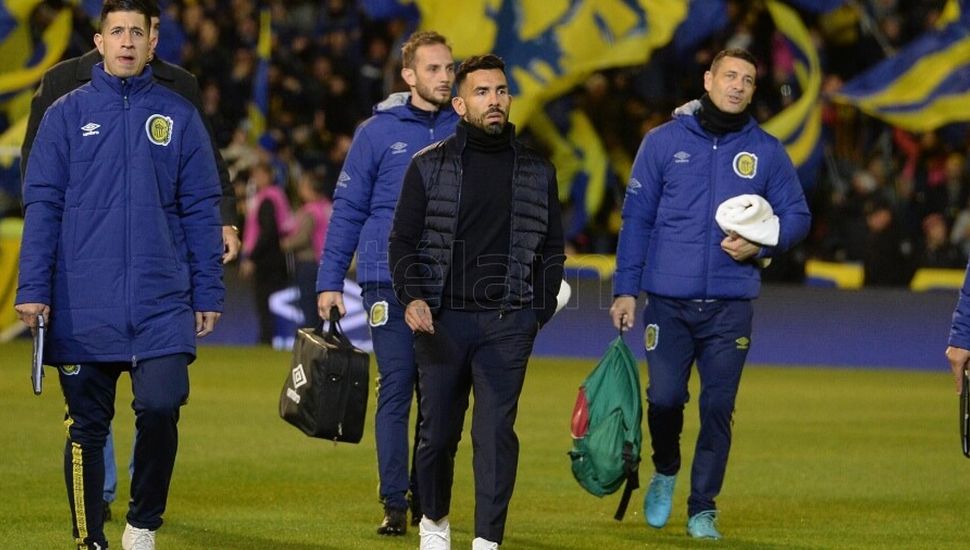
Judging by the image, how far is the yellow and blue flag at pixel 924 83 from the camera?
22.8 metres

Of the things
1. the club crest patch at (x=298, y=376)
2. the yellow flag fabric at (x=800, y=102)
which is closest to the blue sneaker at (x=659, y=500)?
the club crest patch at (x=298, y=376)

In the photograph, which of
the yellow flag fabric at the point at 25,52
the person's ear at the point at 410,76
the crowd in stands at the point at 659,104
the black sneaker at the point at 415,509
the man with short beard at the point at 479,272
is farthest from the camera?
the yellow flag fabric at the point at 25,52

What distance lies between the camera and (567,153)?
2342cm

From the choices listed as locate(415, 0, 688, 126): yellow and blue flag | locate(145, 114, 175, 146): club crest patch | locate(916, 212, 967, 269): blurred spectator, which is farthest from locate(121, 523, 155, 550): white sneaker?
locate(415, 0, 688, 126): yellow and blue flag

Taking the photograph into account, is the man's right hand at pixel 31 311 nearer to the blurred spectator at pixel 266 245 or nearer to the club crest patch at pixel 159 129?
the club crest patch at pixel 159 129

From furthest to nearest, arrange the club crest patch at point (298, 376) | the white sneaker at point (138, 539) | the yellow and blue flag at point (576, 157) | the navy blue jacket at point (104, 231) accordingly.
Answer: the yellow and blue flag at point (576, 157) → the club crest patch at point (298, 376) → the white sneaker at point (138, 539) → the navy blue jacket at point (104, 231)

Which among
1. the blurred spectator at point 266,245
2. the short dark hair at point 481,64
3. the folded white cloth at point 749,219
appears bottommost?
the blurred spectator at point 266,245

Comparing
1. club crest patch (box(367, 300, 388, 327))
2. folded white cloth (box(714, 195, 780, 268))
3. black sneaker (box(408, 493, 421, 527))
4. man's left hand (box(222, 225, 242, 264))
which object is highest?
folded white cloth (box(714, 195, 780, 268))

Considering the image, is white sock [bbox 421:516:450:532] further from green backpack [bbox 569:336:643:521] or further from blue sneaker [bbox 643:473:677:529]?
blue sneaker [bbox 643:473:677:529]

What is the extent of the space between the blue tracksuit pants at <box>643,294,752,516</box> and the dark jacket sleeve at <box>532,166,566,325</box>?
150 cm

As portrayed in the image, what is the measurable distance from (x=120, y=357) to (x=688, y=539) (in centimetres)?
313

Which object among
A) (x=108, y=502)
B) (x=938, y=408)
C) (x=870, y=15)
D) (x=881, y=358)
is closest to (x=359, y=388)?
(x=108, y=502)

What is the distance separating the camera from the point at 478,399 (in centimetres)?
838

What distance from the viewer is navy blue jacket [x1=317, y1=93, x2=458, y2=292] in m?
9.77
